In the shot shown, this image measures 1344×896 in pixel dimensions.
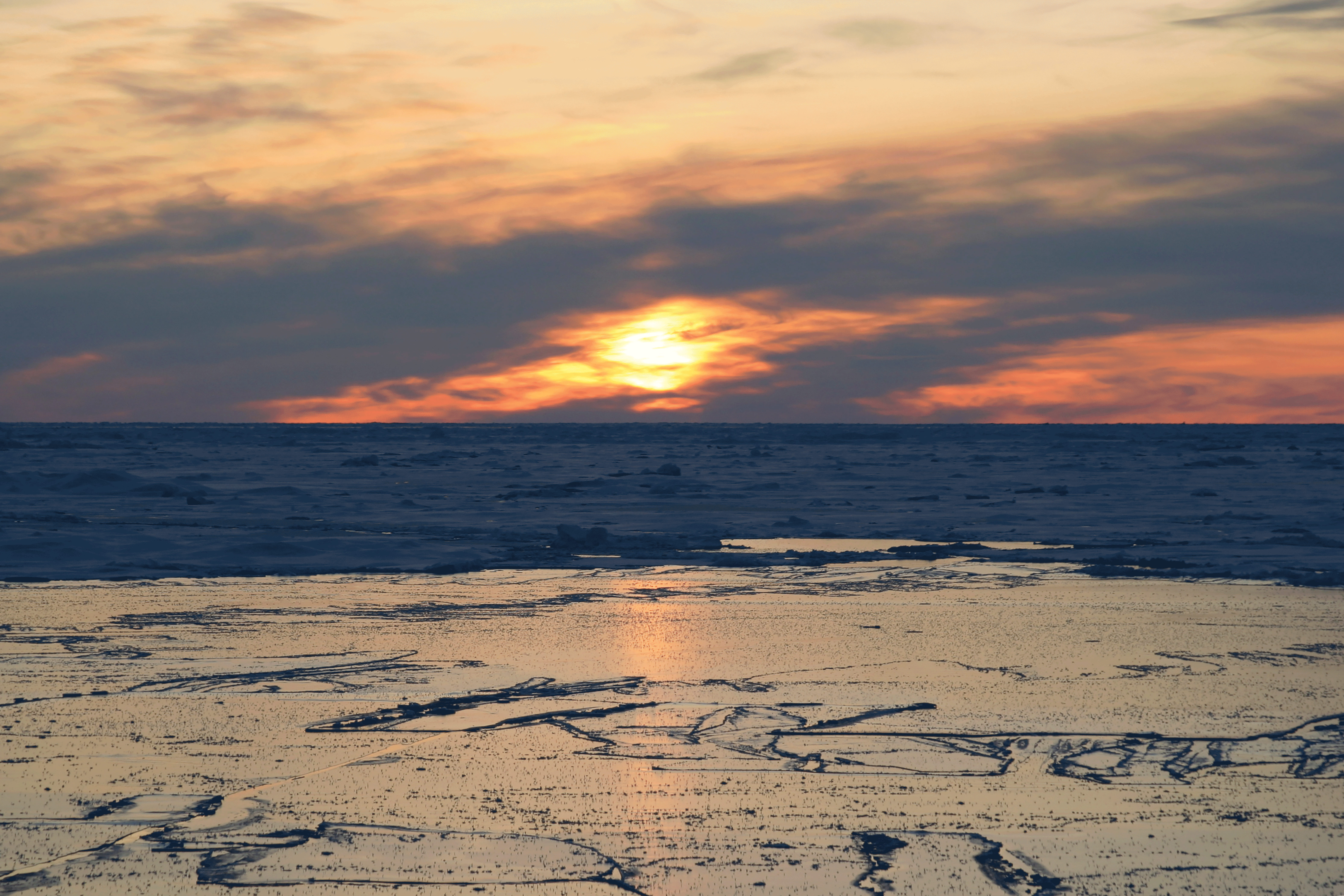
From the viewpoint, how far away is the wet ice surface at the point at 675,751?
13.6 ft

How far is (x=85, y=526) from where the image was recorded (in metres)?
17.0

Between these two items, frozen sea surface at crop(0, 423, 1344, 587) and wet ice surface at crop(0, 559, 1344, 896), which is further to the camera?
frozen sea surface at crop(0, 423, 1344, 587)

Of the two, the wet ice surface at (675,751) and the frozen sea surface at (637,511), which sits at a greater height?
the frozen sea surface at (637,511)

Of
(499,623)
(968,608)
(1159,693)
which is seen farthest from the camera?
(968,608)

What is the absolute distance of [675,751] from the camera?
217 inches

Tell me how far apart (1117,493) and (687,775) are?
2313 cm

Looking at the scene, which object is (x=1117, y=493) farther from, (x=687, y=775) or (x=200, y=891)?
(x=200, y=891)

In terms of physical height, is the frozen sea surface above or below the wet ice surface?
above

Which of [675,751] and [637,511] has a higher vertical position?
[637,511]

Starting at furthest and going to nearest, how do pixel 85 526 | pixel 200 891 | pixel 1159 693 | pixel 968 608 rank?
pixel 85 526 → pixel 968 608 → pixel 1159 693 → pixel 200 891

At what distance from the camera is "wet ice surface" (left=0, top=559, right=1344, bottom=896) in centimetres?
414

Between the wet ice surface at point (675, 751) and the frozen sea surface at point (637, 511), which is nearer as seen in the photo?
the wet ice surface at point (675, 751)

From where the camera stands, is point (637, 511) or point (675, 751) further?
point (637, 511)

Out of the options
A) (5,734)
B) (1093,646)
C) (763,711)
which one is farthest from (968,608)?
(5,734)
